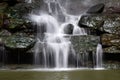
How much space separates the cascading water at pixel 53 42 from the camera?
13.2 metres

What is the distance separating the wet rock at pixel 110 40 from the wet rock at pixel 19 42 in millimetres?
3373

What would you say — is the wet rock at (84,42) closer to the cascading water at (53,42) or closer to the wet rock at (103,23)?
the cascading water at (53,42)

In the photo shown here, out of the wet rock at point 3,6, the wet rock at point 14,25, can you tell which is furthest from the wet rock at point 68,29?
the wet rock at point 3,6

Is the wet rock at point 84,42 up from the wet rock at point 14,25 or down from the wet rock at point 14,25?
down

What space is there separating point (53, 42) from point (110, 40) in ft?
9.00

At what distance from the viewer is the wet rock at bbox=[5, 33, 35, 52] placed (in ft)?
42.9

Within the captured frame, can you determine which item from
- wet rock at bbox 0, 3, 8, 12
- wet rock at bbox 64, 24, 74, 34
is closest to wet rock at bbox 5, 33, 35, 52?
wet rock at bbox 64, 24, 74, 34

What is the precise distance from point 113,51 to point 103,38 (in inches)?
33.2

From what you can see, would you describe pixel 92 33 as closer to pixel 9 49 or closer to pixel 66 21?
pixel 66 21

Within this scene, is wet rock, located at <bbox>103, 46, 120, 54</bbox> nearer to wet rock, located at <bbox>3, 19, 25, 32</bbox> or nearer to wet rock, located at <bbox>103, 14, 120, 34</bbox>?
wet rock, located at <bbox>103, 14, 120, 34</bbox>

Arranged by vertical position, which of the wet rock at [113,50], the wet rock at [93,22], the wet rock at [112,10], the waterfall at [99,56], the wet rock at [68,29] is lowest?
the waterfall at [99,56]

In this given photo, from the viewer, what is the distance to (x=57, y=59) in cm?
1320

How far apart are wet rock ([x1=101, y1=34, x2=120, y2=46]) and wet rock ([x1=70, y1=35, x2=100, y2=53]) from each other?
331mm

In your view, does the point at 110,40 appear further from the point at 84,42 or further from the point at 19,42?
the point at 19,42
